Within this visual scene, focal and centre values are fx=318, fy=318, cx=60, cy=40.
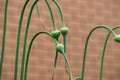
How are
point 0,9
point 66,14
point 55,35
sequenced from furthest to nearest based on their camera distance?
1. point 66,14
2. point 0,9
3. point 55,35

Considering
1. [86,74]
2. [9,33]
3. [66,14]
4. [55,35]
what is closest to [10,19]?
[9,33]

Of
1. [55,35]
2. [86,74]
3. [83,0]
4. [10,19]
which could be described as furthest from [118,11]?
[55,35]

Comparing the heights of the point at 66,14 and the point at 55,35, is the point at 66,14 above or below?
above

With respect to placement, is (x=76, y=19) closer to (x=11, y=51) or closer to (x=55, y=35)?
(x=11, y=51)

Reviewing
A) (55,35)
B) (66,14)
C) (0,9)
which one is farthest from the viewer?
(66,14)

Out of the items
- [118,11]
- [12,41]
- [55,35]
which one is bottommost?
[55,35]

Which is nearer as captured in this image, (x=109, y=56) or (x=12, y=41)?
(x=12, y=41)

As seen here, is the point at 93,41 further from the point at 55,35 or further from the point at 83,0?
the point at 55,35
